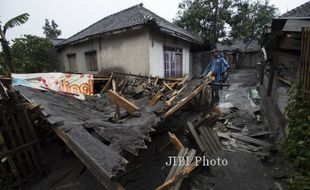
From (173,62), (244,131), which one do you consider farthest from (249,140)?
(173,62)

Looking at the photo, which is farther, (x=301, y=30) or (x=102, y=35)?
(x=102, y=35)

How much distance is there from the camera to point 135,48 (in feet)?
27.9

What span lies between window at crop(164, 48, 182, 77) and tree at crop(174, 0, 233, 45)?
490 centimetres

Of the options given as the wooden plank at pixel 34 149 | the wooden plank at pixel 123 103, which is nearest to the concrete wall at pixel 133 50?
the wooden plank at pixel 123 103

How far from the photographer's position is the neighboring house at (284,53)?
4.00 m

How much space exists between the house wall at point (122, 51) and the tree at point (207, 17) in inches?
327

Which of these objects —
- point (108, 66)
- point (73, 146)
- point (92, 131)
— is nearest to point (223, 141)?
point (92, 131)

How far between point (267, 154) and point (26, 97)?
6.59 metres

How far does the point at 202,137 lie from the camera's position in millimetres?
5238

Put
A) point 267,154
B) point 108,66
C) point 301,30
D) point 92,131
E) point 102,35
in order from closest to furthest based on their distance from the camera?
1. point 92,131
2. point 301,30
3. point 267,154
4. point 102,35
5. point 108,66

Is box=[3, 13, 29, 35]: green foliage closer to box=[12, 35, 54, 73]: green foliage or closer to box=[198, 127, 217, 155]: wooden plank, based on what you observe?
box=[12, 35, 54, 73]: green foliage

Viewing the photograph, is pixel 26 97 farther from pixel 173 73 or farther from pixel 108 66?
pixel 173 73

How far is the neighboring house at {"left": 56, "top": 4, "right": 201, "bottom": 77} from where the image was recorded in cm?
818

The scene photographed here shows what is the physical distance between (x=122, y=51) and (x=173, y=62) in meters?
3.25
